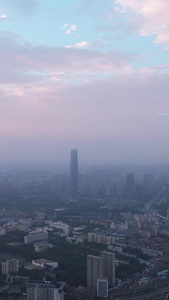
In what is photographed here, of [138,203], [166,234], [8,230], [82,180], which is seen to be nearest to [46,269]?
[8,230]

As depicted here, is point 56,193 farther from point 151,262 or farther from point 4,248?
point 151,262

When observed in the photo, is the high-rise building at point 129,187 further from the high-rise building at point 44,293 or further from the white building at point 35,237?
the high-rise building at point 44,293

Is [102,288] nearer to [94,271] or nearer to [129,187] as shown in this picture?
[94,271]

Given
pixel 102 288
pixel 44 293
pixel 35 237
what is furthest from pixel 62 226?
pixel 44 293

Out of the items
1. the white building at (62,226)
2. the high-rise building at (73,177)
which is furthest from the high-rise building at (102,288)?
the high-rise building at (73,177)

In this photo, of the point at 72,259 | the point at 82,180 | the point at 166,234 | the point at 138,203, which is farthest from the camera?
the point at 82,180

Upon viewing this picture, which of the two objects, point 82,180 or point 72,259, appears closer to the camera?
point 72,259

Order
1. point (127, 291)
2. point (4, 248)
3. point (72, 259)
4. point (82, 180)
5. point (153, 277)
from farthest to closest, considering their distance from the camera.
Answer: point (82, 180), point (4, 248), point (72, 259), point (153, 277), point (127, 291)
